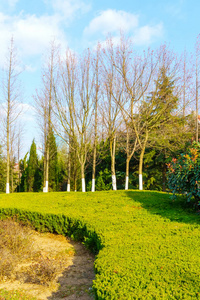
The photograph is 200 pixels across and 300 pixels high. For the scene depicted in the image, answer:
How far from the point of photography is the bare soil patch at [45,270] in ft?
13.5

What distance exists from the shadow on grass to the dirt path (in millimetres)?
2232

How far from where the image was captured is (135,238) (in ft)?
15.1

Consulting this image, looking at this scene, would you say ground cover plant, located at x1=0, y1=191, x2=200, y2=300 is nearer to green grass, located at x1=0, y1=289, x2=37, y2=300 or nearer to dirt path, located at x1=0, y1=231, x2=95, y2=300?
dirt path, located at x1=0, y1=231, x2=95, y2=300

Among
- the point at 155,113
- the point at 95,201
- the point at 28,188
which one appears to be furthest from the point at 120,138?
the point at 28,188

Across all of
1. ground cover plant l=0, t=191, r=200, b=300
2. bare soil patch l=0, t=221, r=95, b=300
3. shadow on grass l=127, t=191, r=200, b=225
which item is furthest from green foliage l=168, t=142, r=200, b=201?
bare soil patch l=0, t=221, r=95, b=300

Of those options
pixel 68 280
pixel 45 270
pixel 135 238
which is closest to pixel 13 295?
pixel 45 270

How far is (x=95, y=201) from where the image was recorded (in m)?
9.05

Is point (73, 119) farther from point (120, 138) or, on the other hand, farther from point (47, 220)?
point (47, 220)

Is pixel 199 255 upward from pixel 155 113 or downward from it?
downward

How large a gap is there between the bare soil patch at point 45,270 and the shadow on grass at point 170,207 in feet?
7.31

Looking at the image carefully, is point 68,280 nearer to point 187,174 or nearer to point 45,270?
point 45,270

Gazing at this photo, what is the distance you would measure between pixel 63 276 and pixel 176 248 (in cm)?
219

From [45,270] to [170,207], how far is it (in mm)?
4322

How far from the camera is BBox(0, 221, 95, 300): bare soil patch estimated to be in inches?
162
